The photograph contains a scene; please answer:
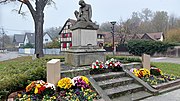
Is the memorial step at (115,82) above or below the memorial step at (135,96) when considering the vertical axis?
above

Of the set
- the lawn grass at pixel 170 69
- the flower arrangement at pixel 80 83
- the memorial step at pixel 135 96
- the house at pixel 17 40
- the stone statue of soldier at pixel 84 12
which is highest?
the house at pixel 17 40

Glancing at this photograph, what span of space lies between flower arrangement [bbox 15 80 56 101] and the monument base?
2.76 m

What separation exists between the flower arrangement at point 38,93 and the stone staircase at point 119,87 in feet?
4.18

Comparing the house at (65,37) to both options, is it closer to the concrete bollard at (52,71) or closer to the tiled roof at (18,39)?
the concrete bollard at (52,71)

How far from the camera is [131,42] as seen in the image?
24938 mm

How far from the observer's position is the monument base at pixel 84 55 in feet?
22.8

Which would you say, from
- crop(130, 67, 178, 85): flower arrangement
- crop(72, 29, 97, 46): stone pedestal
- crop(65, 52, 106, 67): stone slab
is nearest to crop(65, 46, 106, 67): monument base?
crop(65, 52, 106, 67): stone slab

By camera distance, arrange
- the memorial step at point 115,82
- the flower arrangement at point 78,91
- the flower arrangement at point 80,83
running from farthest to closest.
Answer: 1. the memorial step at point 115,82
2. the flower arrangement at point 80,83
3. the flower arrangement at point 78,91

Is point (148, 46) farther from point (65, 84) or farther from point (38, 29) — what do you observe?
point (65, 84)

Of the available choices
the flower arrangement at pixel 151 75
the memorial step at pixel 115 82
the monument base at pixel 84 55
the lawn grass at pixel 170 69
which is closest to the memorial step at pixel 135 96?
the memorial step at pixel 115 82

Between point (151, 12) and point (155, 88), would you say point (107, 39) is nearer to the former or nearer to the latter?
point (151, 12)

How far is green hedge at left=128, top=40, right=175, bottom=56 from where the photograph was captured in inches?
876

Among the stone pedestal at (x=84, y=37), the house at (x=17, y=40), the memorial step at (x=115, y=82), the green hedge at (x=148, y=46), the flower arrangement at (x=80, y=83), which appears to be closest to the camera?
the flower arrangement at (x=80, y=83)

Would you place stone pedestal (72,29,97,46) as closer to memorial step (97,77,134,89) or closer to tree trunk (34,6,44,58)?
memorial step (97,77,134,89)
